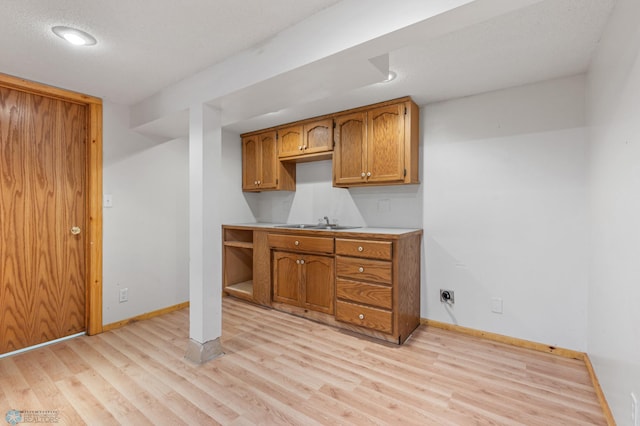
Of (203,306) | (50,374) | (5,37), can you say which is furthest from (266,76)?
(50,374)

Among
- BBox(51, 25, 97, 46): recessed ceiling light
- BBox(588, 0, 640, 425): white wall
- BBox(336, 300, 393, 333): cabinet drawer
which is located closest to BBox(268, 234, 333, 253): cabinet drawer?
BBox(336, 300, 393, 333): cabinet drawer

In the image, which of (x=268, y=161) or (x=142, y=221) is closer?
(x=142, y=221)

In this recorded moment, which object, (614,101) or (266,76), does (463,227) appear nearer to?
(614,101)

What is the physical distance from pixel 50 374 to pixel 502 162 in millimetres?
3720

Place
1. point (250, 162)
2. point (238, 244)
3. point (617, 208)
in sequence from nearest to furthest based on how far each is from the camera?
point (617, 208) < point (238, 244) < point (250, 162)

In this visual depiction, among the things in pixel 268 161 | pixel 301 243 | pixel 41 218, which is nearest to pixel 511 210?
pixel 301 243

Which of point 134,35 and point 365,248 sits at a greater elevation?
point 134,35

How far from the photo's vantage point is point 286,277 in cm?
319

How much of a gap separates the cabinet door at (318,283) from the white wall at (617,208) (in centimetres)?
189

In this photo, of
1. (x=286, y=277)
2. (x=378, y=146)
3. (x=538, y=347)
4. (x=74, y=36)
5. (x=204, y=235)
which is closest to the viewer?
(x=74, y=36)

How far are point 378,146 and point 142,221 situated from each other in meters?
2.47

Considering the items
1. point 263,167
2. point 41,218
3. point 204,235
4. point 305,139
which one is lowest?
point 204,235

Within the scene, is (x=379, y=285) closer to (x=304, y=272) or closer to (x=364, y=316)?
(x=364, y=316)

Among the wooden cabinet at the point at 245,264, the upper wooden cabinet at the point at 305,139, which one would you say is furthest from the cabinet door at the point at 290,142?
the wooden cabinet at the point at 245,264
